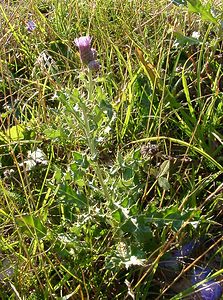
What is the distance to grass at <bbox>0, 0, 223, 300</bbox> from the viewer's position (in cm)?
124

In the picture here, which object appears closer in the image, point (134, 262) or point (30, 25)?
point (134, 262)

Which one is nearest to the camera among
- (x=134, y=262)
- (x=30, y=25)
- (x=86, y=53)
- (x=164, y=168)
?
(x=134, y=262)

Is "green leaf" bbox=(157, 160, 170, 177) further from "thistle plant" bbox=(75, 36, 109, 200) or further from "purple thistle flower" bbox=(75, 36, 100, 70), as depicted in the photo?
"purple thistle flower" bbox=(75, 36, 100, 70)

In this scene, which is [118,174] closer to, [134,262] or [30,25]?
[134,262]

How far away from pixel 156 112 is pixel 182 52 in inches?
16.2

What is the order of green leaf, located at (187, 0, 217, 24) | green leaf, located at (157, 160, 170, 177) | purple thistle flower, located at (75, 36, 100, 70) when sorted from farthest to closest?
green leaf, located at (187, 0, 217, 24), green leaf, located at (157, 160, 170, 177), purple thistle flower, located at (75, 36, 100, 70)

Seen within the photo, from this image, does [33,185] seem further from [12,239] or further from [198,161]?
[198,161]

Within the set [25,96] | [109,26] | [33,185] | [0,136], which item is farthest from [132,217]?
A: [109,26]

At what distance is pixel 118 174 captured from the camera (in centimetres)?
144

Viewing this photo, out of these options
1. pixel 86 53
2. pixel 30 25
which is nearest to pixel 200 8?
pixel 86 53

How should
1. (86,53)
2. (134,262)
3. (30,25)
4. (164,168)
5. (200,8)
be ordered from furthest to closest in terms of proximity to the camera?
1. (30,25)
2. (200,8)
3. (164,168)
4. (86,53)
5. (134,262)

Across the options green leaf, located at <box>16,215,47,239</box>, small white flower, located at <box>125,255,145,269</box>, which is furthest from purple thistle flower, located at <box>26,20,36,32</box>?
small white flower, located at <box>125,255,145,269</box>

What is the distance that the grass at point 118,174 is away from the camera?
1235 mm

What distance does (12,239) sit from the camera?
1.35m
